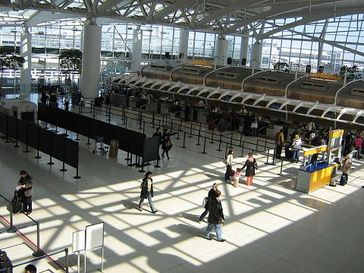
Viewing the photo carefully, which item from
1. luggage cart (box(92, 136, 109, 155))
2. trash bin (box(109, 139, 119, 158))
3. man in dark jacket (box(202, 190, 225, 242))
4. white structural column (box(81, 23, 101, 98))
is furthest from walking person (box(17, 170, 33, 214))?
white structural column (box(81, 23, 101, 98))

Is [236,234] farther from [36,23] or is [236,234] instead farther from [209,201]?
[36,23]

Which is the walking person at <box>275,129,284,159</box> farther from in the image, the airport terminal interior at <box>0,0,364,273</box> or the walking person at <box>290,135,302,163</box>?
the walking person at <box>290,135,302,163</box>

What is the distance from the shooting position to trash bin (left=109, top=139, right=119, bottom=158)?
18.2 meters

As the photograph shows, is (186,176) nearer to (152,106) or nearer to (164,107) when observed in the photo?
(164,107)

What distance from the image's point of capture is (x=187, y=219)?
12.5 meters

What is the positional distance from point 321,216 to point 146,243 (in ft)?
18.0

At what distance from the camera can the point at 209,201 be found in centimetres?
1099

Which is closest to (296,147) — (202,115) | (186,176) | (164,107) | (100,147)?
(186,176)

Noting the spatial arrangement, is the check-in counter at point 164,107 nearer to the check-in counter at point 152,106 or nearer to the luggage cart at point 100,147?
Result: the check-in counter at point 152,106

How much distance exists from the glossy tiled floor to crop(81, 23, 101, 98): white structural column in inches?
608

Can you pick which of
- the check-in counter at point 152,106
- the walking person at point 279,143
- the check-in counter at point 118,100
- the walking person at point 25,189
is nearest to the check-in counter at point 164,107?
the check-in counter at point 152,106

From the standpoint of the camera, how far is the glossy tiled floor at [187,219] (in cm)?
1008

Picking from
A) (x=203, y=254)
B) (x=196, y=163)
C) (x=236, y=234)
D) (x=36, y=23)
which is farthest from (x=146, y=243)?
(x=36, y=23)

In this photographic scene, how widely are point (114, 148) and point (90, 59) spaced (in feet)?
53.5
